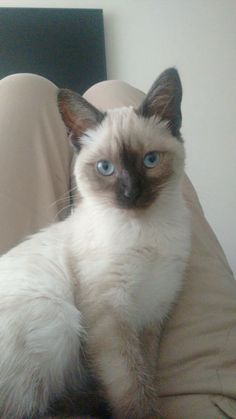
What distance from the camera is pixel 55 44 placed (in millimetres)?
1978

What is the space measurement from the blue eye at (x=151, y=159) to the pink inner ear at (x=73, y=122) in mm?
207

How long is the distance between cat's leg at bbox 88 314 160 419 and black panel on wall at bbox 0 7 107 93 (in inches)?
64.8

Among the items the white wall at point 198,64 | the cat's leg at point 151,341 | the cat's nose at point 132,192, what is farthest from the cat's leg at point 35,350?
the white wall at point 198,64

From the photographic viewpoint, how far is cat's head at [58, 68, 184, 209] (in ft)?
2.72

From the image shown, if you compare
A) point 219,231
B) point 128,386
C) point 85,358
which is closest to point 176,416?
point 128,386

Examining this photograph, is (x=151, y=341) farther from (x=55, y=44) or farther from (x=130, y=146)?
(x=55, y=44)

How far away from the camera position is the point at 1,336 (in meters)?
0.69

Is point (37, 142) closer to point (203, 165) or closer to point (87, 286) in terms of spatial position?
point (87, 286)

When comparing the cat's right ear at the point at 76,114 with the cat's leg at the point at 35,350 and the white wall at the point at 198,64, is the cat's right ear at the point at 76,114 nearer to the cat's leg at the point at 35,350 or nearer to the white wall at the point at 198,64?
the cat's leg at the point at 35,350

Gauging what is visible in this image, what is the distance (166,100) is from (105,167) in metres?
0.23

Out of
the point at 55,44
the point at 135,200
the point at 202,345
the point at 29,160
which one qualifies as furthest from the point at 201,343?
the point at 55,44

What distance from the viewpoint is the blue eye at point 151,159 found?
2.78 feet

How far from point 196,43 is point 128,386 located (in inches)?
80.9

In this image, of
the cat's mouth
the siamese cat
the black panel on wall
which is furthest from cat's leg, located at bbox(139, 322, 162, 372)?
the black panel on wall
